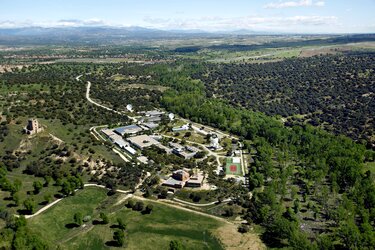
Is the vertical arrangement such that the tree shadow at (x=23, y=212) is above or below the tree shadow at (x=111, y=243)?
above

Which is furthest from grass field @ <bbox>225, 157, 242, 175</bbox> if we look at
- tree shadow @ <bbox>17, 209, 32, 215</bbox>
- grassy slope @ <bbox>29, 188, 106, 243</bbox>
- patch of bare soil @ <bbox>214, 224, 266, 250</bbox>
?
tree shadow @ <bbox>17, 209, 32, 215</bbox>

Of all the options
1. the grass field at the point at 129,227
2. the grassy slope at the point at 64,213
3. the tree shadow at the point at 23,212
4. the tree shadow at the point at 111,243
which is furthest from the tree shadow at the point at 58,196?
the tree shadow at the point at 111,243

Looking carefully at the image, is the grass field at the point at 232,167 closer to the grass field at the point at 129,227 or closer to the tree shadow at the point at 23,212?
the grass field at the point at 129,227

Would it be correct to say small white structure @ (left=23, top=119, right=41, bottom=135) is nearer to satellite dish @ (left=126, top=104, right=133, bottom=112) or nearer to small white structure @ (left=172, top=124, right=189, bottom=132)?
satellite dish @ (left=126, top=104, right=133, bottom=112)

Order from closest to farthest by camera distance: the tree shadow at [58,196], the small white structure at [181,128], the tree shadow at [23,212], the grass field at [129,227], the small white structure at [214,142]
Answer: the grass field at [129,227]
the tree shadow at [23,212]
the tree shadow at [58,196]
the small white structure at [214,142]
the small white structure at [181,128]

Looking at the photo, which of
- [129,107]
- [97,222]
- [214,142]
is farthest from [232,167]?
[129,107]

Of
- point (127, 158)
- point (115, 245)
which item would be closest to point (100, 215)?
point (115, 245)
